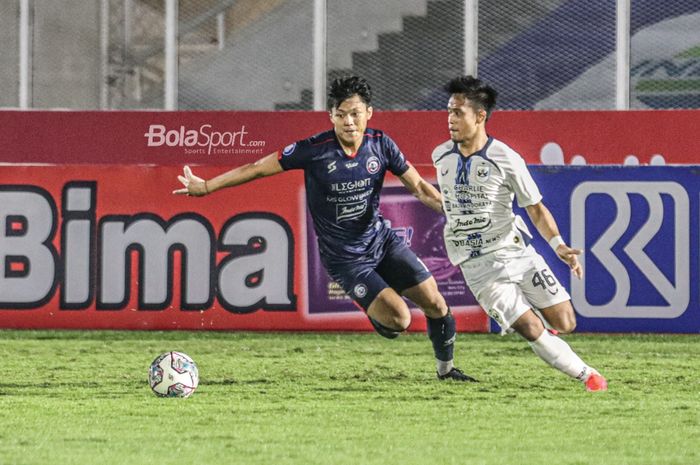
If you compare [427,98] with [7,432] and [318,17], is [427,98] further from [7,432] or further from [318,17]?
[7,432]

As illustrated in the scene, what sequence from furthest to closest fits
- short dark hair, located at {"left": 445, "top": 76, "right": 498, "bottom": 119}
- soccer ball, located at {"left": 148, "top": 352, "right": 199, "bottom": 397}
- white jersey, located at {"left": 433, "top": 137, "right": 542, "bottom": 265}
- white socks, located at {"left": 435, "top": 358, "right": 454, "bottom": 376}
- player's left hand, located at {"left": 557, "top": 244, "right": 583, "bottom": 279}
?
white socks, located at {"left": 435, "top": 358, "right": 454, "bottom": 376} < short dark hair, located at {"left": 445, "top": 76, "right": 498, "bottom": 119} < white jersey, located at {"left": 433, "top": 137, "right": 542, "bottom": 265} < soccer ball, located at {"left": 148, "top": 352, "right": 199, "bottom": 397} < player's left hand, located at {"left": 557, "top": 244, "right": 583, "bottom": 279}

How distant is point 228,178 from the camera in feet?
32.0

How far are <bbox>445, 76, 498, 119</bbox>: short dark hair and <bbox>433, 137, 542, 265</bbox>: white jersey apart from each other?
23cm

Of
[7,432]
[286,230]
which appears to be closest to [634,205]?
[286,230]

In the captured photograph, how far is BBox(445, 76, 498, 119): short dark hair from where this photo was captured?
9.59 meters

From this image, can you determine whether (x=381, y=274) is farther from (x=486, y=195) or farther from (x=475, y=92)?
(x=475, y=92)

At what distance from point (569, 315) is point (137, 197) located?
564cm

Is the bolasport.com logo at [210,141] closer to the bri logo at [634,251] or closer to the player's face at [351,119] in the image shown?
the bri logo at [634,251]

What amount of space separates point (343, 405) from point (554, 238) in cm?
160

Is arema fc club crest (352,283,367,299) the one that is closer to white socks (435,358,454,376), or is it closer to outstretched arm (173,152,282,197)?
white socks (435,358,454,376)

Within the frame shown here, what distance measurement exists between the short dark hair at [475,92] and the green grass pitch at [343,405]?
1.77 metres

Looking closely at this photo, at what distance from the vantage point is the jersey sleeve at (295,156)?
9.91 metres

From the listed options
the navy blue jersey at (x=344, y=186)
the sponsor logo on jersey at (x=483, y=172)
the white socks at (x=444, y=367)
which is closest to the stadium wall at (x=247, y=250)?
the white socks at (x=444, y=367)

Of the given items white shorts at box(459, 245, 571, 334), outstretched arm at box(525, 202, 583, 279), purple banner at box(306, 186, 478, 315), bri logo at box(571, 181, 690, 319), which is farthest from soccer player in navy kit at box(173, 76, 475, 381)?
bri logo at box(571, 181, 690, 319)
